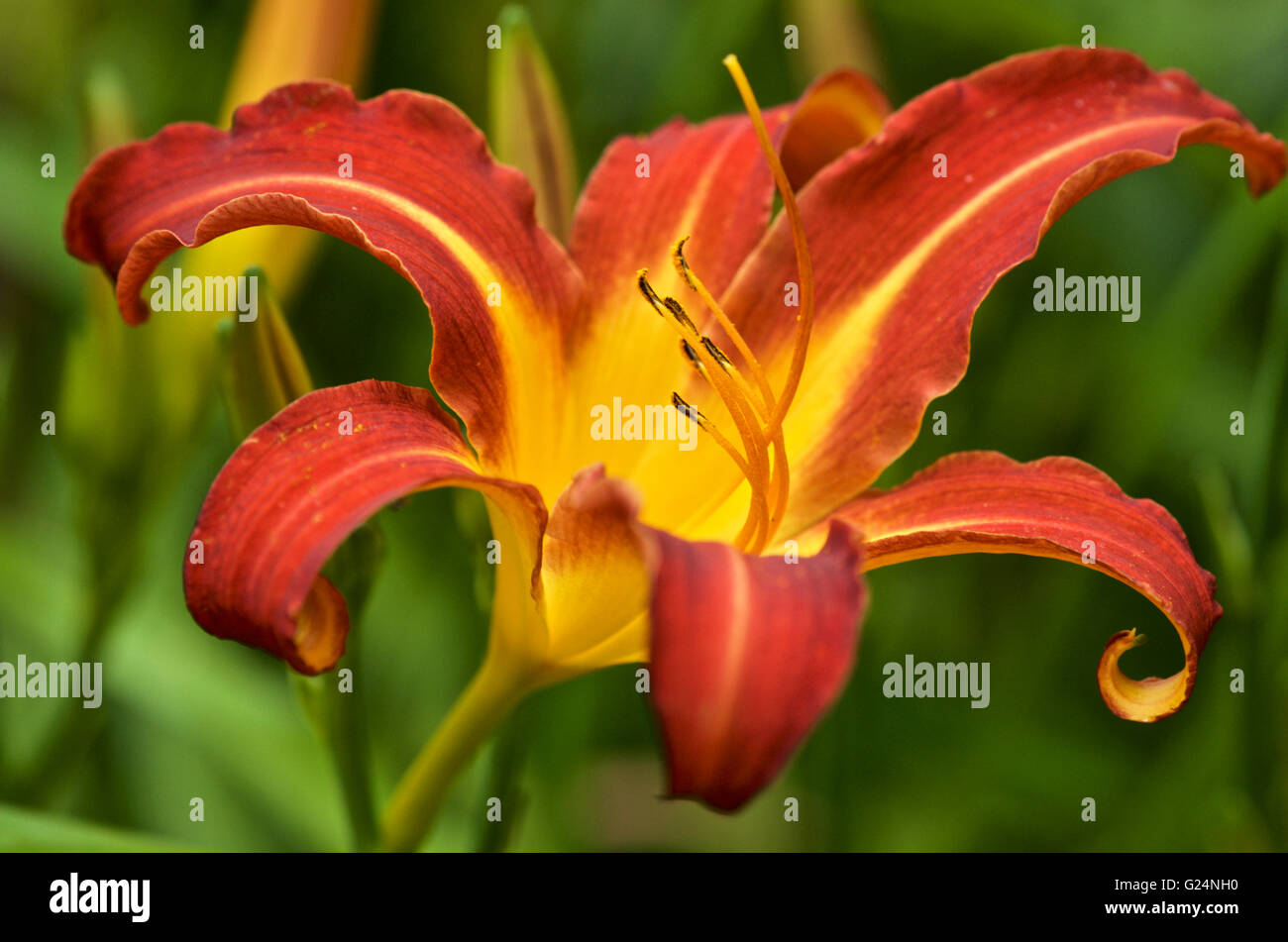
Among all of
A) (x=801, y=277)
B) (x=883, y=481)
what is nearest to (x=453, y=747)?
(x=801, y=277)

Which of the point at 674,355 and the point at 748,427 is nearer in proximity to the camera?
the point at 748,427

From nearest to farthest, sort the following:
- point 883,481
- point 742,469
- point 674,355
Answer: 1. point 742,469
2. point 674,355
3. point 883,481

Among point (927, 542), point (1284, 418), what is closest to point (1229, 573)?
point (1284, 418)

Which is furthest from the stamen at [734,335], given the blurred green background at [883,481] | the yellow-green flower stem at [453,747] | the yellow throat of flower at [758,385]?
the blurred green background at [883,481]

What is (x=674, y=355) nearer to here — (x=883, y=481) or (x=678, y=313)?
(x=678, y=313)

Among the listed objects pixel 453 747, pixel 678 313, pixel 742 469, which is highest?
pixel 678 313

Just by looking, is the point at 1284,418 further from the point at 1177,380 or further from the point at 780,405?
the point at 780,405

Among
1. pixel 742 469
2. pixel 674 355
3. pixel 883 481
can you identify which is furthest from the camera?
pixel 883 481
